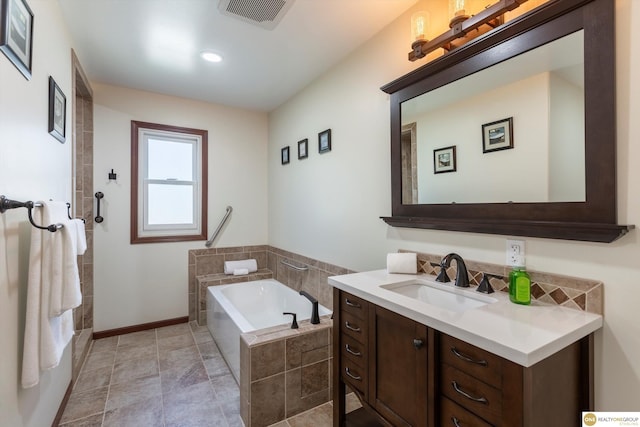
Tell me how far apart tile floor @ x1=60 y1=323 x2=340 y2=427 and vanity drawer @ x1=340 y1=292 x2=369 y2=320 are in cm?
82

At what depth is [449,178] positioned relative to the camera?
1652 millimetres

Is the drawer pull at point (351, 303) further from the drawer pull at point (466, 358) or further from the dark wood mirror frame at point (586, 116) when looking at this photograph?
the dark wood mirror frame at point (586, 116)

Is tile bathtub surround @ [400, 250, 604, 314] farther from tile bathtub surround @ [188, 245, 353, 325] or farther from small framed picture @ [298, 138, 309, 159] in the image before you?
small framed picture @ [298, 138, 309, 159]

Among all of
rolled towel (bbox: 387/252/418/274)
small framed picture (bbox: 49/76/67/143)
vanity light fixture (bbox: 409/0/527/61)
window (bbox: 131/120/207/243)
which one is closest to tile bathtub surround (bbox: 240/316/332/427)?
rolled towel (bbox: 387/252/418/274)

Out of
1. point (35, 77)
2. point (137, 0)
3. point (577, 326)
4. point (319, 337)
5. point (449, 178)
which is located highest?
point (137, 0)

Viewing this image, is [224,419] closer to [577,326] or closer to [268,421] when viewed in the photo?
[268,421]

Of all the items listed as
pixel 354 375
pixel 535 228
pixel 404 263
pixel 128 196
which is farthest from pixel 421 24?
pixel 128 196

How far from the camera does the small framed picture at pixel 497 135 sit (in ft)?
4.52

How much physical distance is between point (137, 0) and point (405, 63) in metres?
1.66

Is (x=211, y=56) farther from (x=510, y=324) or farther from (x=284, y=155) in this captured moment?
(x=510, y=324)

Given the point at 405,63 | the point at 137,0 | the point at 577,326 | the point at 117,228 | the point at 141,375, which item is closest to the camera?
the point at 577,326

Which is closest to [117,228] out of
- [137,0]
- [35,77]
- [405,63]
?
[35,77]

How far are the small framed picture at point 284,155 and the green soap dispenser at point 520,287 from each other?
101 inches

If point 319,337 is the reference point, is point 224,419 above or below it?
below
